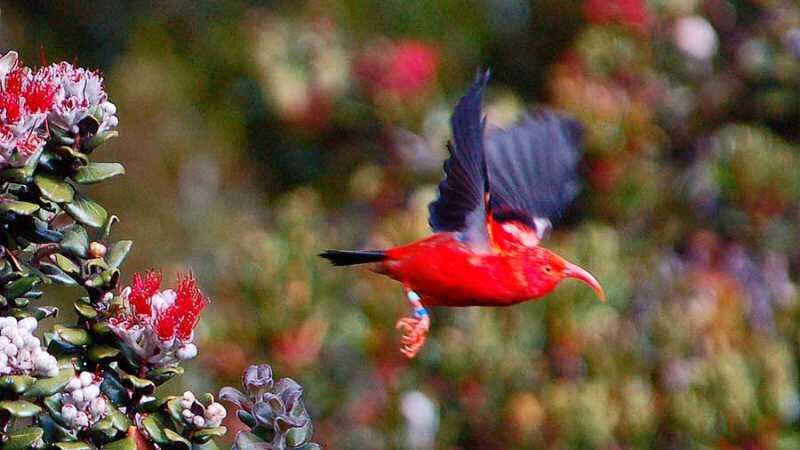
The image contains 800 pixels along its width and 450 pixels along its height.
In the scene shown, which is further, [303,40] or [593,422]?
[303,40]

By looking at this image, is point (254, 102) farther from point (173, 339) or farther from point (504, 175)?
point (173, 339)

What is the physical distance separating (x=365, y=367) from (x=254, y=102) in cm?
276

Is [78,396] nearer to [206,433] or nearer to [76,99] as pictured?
[206,433]

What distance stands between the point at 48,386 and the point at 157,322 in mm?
175

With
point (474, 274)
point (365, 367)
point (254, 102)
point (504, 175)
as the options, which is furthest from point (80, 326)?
point (254, 102)

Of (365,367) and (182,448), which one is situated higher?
(182,448)

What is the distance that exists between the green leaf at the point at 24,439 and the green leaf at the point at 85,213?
277 mm

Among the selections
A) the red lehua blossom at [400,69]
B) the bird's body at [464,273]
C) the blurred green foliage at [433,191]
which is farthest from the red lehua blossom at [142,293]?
the red lehua blossom at [400,69]

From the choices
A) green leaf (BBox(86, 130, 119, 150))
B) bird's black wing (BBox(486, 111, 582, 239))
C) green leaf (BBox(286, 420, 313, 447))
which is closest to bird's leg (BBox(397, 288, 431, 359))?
bird's black wing (BBox(486, 111, 582, 239))

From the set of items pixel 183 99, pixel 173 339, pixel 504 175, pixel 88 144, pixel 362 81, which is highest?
pixel 88 144

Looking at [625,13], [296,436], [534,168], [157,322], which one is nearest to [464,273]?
[534,168]

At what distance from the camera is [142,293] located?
5.74ft

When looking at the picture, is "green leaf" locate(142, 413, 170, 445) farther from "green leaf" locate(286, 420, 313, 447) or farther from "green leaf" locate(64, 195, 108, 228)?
"green leaf" locate(64, 195, 108, 228)

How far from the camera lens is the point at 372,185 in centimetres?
593
